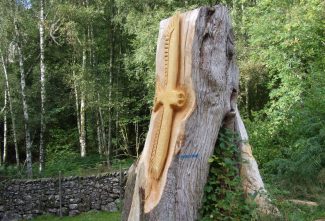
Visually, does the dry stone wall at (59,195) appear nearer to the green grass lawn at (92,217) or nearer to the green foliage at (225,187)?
the green grass lawn at (92,217)

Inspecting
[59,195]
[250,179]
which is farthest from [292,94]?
[250,179]

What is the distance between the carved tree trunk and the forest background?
269 cm

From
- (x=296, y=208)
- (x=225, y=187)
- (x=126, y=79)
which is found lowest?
(x=296, y=208)

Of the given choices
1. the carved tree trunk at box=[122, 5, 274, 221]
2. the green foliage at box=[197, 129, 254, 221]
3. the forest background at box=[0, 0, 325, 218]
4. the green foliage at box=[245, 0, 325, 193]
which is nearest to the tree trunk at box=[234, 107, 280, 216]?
the green foliage at box=[197, 129, 254, 221]

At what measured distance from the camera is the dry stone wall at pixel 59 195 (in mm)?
14695

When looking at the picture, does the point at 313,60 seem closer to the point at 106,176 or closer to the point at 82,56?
the point at 106,176

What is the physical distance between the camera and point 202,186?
4883mm

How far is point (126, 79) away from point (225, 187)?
19.7 metres

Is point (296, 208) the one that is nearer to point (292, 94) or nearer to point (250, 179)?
point (250, 179)

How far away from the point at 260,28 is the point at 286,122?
500 centimetres

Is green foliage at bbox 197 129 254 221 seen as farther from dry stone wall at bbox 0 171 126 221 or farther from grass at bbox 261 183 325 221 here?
dry stone wall at bbox 0 171 126 221

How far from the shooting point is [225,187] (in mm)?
5008

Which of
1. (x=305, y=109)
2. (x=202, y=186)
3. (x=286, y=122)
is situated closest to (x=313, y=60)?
(x=286, y=122)

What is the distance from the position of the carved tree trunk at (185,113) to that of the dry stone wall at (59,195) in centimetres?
962
